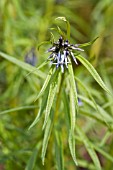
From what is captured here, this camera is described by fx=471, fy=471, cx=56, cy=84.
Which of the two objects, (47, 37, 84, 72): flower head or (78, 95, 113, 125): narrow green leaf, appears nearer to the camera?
(47, 37, 84, 72): flower head

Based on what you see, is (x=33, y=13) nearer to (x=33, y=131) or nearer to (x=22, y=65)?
(x=33, y=131)

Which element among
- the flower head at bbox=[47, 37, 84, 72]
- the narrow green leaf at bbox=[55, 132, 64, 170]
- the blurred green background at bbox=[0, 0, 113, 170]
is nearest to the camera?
the flower head at bbox=[47, 37, 84, 72]

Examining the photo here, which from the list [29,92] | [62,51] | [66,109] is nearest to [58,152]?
[66,109]

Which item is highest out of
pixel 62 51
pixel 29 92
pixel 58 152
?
pixel 29 92

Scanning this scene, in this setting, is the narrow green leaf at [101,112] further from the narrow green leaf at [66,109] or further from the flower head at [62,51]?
the flower head at [62,51]

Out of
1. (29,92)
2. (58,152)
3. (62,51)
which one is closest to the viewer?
(62,51)

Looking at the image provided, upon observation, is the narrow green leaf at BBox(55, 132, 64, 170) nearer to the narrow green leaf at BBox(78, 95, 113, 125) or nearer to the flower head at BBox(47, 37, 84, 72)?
the narrow green leaf at BBox(78, 95, 113, 125)

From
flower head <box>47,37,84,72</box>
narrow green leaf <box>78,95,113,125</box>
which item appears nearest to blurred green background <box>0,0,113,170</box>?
narrow green leaf <box>78,95,113,125</box>

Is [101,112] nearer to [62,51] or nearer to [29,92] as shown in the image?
[62,51]

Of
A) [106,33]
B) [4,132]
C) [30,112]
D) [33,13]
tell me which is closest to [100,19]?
[106,33]

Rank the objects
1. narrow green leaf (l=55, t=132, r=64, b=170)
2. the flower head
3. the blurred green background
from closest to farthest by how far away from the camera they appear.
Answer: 1. the flower head
2. narrow green leaf (l=55, t=132, r=64, b=170)
3. the blurred green background

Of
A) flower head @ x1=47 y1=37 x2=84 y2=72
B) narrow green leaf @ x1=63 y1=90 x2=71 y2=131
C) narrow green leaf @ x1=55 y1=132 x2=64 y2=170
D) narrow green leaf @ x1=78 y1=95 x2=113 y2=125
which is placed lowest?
narrow green leaf @ x1=55 y1=132 x2=64 y2=170
